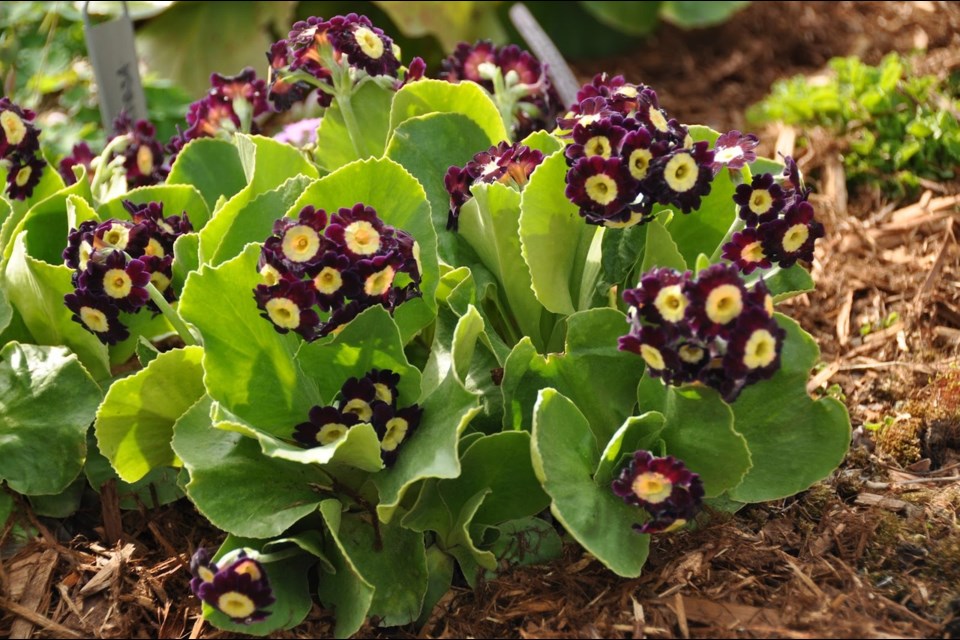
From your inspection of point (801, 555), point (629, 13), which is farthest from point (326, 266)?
point (629, 13)

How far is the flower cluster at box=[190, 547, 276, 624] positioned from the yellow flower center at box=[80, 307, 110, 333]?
49 cm

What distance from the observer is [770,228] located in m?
1.68

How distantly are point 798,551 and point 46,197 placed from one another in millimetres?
1626

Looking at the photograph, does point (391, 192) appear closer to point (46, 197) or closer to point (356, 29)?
point (356, 29)

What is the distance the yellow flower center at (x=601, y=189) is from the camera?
162 centimetres

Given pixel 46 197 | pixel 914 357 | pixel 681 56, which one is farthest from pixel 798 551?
pixel 681 56

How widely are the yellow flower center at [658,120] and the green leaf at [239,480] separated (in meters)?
0.78

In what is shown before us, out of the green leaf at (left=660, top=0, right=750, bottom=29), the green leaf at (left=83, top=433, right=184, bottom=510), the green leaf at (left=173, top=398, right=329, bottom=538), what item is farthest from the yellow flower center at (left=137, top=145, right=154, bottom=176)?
the green leaf at (left=660, top=0, right=750, bottom=29)

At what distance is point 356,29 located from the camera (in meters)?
1.96

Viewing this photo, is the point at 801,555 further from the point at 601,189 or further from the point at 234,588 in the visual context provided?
the point at 234,588

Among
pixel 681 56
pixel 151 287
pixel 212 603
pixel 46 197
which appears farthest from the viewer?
pixel 681 56

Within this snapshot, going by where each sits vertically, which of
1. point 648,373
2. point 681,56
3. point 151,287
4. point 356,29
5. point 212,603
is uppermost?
Result: point 356,29

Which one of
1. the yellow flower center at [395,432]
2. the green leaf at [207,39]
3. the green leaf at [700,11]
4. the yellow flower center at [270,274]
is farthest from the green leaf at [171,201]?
the green leaf at [700,11]

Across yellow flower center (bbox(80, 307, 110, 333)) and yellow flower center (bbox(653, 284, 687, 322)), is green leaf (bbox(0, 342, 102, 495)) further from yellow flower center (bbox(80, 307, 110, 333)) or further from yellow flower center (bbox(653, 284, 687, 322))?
yellow flower center (bbox(653, 284, 687, 322))
